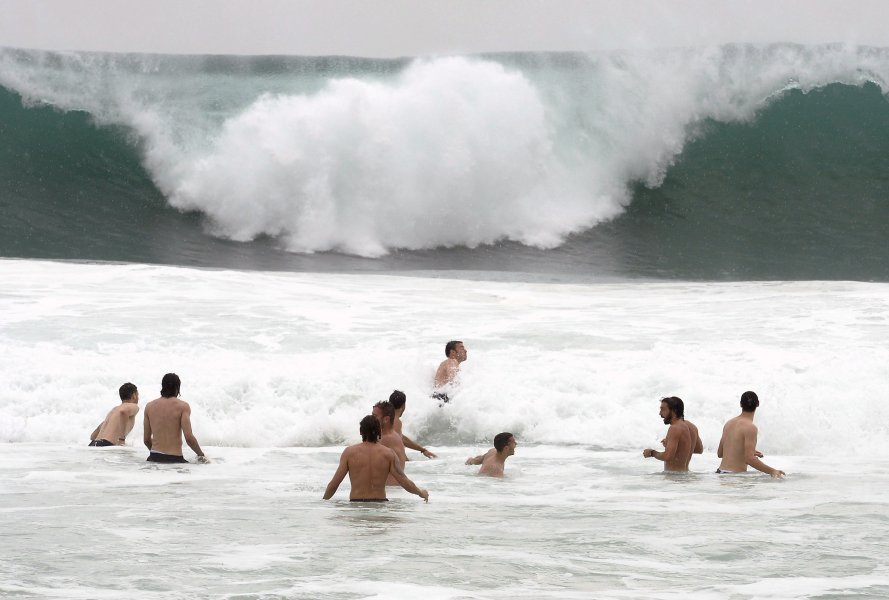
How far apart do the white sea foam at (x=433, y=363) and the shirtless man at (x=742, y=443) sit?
1527mm

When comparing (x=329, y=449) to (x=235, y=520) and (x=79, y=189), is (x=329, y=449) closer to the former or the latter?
(x=235, y=520)

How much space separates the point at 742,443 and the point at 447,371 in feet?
10.0

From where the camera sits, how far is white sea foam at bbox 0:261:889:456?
1060 centimetres

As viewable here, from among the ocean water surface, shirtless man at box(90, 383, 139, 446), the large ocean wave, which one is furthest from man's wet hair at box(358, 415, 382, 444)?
the large ocean wave

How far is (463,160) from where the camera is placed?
896 inches

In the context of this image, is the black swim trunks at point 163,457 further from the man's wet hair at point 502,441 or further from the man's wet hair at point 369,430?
the man's wet hair at point 502,441

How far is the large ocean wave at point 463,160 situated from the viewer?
2122 cm

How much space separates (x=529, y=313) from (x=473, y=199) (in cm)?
858

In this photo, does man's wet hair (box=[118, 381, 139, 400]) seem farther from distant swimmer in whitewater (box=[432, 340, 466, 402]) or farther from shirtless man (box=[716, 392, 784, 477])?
shirtless man (box=[716, 392, 784, 477])

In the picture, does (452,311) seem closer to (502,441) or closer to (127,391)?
(127,391)

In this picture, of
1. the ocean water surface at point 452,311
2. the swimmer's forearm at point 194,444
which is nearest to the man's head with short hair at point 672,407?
the ocean water surface at point 452,311

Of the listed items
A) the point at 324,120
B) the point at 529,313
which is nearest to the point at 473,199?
the point at 324,120

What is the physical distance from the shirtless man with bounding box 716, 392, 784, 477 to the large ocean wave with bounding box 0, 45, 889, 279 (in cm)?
1065

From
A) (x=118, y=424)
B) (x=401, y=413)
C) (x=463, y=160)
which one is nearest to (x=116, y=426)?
(x=118, y=424)
